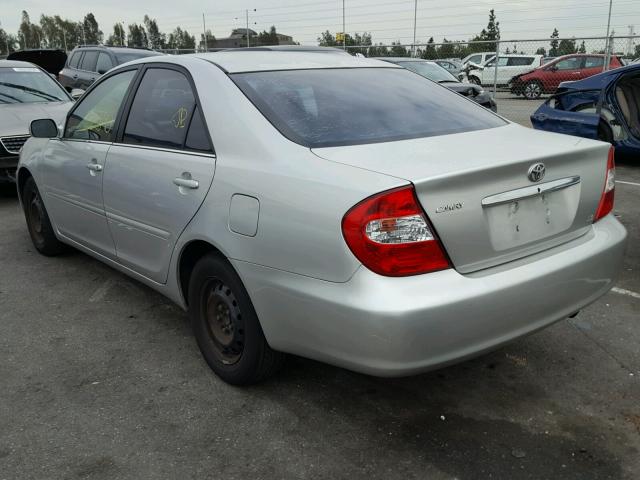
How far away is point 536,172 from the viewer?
8.25 ft

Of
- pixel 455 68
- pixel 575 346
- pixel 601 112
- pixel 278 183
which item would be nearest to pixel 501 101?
pixel 455 68

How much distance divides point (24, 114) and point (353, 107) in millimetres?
6000

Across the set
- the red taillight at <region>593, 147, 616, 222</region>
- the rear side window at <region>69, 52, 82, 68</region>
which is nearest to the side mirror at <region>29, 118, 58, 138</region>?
the red taillight at <region>593, 147, 616, 222</region>

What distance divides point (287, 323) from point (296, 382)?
70 centimetres

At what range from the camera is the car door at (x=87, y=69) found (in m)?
13.5

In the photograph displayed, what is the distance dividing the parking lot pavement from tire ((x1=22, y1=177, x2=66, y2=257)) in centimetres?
123

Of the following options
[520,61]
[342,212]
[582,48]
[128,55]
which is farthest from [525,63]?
[342,212]

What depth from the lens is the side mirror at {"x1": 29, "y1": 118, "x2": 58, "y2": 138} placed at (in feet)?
14.4

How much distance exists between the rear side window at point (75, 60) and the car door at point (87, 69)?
0.32 m

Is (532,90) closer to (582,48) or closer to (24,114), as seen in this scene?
(582,48)

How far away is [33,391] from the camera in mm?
3062

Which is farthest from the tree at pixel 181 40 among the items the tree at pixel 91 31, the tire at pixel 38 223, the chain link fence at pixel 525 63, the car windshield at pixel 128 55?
the tire at pixel 38 223

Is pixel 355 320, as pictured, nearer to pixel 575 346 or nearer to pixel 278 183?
pixel 278 183

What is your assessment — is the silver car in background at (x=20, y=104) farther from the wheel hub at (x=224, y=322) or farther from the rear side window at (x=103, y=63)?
the wheel hub at (x=224, y=322)
